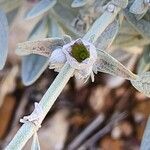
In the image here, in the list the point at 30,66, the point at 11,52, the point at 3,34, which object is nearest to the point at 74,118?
the point at 11,52

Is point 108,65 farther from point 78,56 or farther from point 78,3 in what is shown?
point 78,3

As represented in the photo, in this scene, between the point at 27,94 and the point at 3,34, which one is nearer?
the point at 3,34

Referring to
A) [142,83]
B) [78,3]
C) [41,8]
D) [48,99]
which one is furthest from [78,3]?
[48,99]

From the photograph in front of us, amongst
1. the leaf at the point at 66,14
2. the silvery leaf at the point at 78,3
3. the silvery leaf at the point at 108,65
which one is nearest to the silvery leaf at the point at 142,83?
the silvery leaf at the point at 108,65

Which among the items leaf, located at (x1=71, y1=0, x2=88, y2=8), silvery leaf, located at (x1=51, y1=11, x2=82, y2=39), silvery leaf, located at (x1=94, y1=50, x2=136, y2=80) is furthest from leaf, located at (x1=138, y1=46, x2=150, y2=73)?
silvery leaf, located at (x1=94, y1=50, x2=136, y2=80)

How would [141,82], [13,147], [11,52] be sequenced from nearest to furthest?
[13,147], [141,82], [11,52]

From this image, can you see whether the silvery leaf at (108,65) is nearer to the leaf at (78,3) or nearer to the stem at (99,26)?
the stem at (99,26)

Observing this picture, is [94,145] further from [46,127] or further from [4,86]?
[4,86]
